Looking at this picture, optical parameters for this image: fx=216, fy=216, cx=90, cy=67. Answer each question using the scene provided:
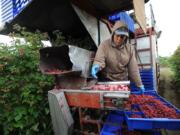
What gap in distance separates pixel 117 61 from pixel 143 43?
4.64 meters

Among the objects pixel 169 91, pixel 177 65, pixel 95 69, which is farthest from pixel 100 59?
pixel 169 91

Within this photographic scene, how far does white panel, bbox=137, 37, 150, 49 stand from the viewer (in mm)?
8234

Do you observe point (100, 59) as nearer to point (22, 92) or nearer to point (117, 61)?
point (117, 61)

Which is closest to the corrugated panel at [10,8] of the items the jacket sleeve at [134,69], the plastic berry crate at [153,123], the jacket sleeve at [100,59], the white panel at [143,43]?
A: the jacket sleeve at [100,59]

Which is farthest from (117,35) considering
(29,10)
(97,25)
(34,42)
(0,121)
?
(0,121)

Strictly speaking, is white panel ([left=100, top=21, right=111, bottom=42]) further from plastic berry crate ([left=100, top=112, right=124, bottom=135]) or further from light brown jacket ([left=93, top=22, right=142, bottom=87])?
plastic berry crate ([left=100, top=112, right=124, bottom=135])

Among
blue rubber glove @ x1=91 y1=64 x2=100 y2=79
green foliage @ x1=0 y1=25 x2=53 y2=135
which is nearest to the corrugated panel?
green foliage @ x1=0 y1=25 x2=53 y2=135

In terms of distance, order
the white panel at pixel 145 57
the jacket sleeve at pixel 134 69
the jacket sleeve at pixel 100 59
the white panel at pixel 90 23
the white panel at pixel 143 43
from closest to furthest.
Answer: the jacket sleeve at pixel 100 59, the jacket sleeve at pixel 134 69, the white panel at pixel 90 23, the white panel at pixel 145 57, the white panel at pixel 143 43

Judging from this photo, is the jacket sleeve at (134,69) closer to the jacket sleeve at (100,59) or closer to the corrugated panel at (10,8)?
the jacket sleeve at (100,59)

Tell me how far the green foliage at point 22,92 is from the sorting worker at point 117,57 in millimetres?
1055

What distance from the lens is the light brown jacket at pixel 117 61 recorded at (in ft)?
13.0

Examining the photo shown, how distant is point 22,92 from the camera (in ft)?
12.6

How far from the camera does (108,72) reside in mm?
4113

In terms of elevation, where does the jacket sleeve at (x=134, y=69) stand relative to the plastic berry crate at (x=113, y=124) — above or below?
above
